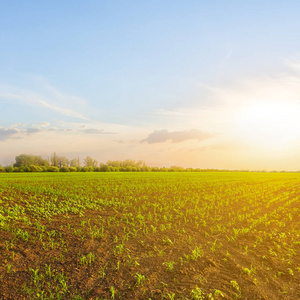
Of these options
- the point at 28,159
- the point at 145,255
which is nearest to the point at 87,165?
the point at 28,159

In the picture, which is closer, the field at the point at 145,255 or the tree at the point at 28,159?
the field at the point at 145,255

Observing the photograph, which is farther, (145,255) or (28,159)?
(28,159)

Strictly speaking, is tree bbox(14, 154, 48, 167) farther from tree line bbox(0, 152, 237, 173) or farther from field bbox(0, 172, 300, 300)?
field bbox(0, 172, 300, 300)

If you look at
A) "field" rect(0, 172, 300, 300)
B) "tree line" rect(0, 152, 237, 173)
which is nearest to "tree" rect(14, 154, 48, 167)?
"tree line" rect(0, 152, 237, 173)

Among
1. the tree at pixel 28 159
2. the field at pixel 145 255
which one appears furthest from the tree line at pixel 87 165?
the field at pixel 145 255

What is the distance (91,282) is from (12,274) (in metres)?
2.25

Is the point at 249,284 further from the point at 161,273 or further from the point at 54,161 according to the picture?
the point at 54,161

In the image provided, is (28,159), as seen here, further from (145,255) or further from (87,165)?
(145,255)

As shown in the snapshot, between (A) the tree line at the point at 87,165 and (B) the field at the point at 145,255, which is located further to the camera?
(A) the tree line at the point at 87,165

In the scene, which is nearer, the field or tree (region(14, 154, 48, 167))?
the field

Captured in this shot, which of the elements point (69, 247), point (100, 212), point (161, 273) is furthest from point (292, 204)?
point (69, 247)

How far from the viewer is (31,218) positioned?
11.9 meters

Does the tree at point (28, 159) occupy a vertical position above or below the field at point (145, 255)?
above

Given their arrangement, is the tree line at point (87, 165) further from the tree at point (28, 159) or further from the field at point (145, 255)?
the field at point (145, 255)
